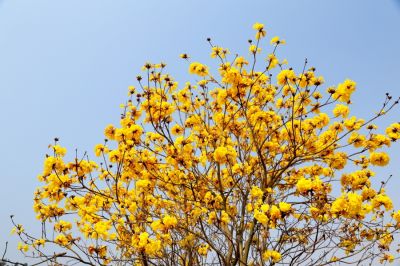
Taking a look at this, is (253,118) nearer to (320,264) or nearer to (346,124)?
(346,124)

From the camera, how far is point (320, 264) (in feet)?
14.3

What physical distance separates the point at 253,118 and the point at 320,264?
6.38 ft

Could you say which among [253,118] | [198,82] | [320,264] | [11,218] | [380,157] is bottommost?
[320,264]

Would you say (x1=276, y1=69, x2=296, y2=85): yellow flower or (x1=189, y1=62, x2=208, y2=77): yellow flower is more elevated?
(x1=189, y1=62, x2=208, y2=77): yellow flower

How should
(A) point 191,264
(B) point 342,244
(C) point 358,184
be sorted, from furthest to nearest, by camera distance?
(A) point 191,264, (B) point 342,244, (C) point 358,184

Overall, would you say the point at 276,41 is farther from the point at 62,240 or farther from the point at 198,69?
the point at 62,240

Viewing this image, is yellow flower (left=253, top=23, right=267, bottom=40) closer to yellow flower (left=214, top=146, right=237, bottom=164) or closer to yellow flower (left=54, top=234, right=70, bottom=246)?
yellow flower (left=214, top=146, right=237, bottom=164)

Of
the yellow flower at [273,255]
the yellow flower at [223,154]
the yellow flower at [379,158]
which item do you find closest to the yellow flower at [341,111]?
the yellow flower at [379,158]

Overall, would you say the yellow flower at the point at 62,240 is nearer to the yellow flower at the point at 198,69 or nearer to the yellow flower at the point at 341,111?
the yellow flower at the point at 198,69

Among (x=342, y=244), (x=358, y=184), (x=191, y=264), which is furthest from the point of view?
(x=191, y=264)

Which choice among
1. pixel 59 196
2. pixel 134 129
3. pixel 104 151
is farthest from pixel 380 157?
pixel 59 196

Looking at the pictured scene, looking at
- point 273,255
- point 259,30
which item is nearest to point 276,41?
point 259,30

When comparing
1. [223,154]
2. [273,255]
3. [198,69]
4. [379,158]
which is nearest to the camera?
[273,255]

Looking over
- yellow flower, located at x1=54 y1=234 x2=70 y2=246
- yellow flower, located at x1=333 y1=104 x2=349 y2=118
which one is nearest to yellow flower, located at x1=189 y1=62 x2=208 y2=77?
yellow flower, located at x1=333 y1=104 x2=349 y2=118
